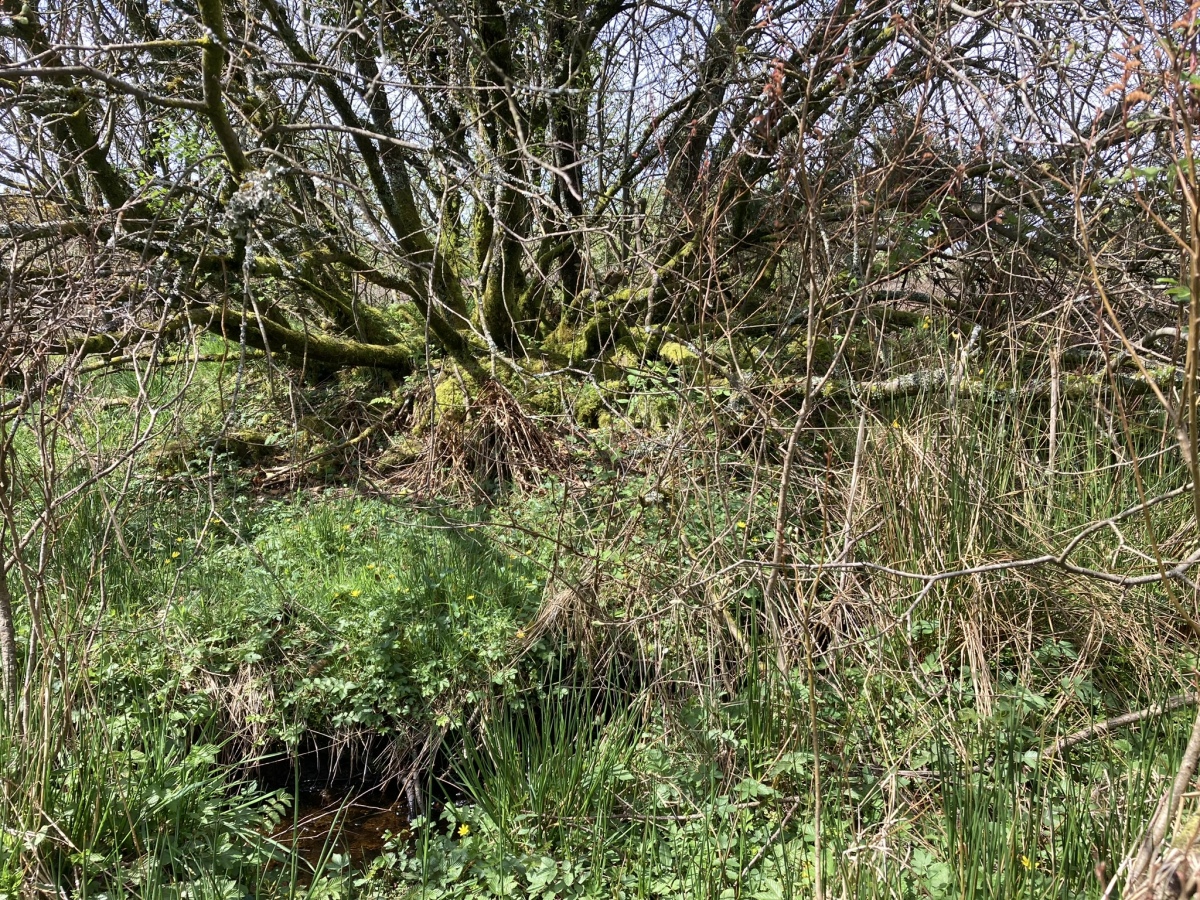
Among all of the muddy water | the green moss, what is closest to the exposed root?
the green moss

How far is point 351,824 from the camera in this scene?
310cm

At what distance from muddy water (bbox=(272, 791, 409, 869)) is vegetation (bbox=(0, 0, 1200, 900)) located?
25 millimetres

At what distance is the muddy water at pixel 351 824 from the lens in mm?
2895

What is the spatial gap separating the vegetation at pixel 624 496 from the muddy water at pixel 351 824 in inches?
1.0

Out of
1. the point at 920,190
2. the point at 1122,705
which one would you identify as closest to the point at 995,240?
the point at 920,190

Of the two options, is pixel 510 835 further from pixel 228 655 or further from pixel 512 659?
pixel 228 655

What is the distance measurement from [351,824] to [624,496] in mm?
1777

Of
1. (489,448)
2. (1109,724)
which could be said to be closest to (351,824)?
(489,448)

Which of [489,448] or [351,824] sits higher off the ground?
[489,448]

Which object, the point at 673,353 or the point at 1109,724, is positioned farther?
the point at 673,353

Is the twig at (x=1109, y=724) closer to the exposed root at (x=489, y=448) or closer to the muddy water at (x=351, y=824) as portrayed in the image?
the muddy water at (x=351, y=824)

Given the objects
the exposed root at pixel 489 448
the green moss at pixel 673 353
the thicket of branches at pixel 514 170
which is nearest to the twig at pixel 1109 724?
the thicket of branches at pixel 514 170

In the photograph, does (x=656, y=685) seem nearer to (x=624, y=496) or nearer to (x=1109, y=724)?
(x=624, y=496)

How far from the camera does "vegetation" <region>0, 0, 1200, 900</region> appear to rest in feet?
6.99
